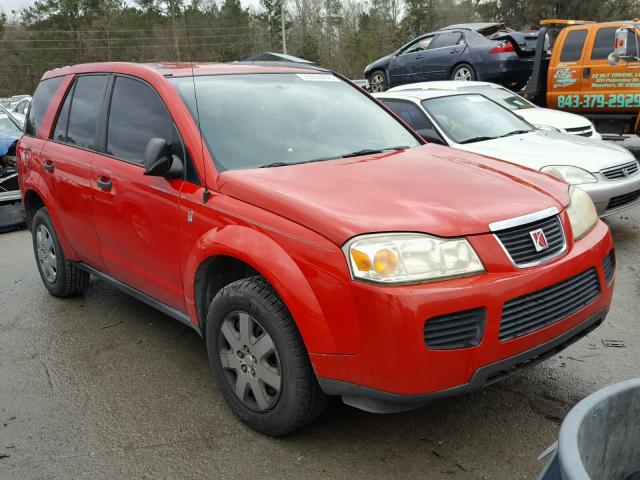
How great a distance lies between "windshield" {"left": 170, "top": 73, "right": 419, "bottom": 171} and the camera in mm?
3311

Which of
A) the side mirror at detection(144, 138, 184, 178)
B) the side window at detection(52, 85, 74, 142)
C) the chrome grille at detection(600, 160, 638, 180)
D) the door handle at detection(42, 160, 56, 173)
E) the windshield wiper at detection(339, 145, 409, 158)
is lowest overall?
the chrome grille at detection(600, 160, 638, 180)

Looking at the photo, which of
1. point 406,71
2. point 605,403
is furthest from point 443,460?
point 406,71

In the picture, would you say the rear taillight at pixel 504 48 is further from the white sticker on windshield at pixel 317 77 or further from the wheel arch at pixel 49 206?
the wheel arch at pixel 49 206

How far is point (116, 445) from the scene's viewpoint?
298 centimetres

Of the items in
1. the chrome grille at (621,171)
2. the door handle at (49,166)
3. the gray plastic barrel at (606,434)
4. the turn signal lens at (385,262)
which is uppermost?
the door handle at (49,166)

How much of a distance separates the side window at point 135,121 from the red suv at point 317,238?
0.6 inches

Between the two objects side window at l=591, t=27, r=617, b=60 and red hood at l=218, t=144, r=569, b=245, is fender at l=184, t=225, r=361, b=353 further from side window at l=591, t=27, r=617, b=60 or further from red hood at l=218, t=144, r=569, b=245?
side window at l=591, t=27, r=617, b=60

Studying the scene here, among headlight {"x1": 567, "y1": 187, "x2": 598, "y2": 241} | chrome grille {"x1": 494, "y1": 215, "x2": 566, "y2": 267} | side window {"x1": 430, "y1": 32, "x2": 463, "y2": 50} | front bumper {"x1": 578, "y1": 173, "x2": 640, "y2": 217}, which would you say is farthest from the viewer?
side window {"x1": 430, "y1": 32, "x2": 463, "y2": 50}

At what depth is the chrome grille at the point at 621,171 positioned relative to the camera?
582 cm

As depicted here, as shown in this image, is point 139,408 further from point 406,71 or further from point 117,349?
point 406,71

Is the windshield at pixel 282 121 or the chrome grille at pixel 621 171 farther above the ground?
the windshield at pixel 282 121

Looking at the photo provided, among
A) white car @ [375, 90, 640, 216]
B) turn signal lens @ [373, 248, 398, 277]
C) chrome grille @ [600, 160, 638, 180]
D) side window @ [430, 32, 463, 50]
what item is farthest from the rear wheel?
turn signal lens @ [373, 248, 398, 277]

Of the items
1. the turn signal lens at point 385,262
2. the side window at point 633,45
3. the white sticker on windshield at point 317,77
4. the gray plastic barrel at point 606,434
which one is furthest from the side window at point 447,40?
the gray plastic barrel at point 606,434

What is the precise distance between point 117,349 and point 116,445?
1195 mm
